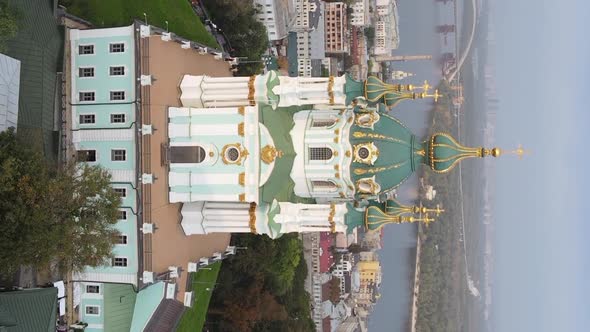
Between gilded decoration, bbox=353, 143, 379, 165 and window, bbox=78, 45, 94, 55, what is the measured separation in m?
14.6

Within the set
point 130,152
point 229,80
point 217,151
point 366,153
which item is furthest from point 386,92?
point 130,152

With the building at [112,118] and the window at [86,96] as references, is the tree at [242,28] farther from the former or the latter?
the window at [86,96]

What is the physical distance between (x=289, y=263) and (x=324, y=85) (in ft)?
87.3

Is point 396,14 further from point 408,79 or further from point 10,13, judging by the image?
point 10,13

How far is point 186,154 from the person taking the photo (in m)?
33.1

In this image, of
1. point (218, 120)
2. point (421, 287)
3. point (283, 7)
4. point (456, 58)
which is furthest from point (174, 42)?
point (456, 58)

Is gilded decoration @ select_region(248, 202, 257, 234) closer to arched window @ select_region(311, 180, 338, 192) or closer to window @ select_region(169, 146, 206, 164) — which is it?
arched window @ select_region(311, 180, 338, 192)

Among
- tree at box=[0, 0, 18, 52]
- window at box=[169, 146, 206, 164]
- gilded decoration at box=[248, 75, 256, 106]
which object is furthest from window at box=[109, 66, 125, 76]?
gilded decoration at box=[248, 75, 256, 106]

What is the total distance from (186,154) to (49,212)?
745 cm

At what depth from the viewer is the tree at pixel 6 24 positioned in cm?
2788

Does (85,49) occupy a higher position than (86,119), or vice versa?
(85,49)

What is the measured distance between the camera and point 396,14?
121 m

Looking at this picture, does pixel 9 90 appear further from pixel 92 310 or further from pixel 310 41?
pixel 310 41

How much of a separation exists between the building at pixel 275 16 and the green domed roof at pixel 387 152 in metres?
31.1
